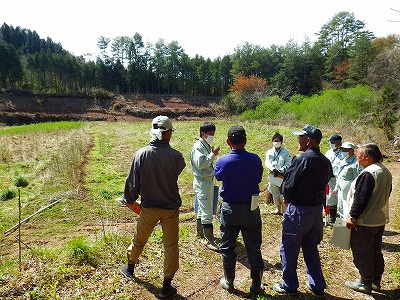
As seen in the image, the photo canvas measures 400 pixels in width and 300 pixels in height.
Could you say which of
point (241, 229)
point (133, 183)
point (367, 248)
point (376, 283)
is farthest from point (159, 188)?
point (376, 283)

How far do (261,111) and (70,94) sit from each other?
31507mm

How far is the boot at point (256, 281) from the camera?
3.45 metres

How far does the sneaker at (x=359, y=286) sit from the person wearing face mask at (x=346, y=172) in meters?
1.70

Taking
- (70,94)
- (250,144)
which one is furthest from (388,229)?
(70,94)

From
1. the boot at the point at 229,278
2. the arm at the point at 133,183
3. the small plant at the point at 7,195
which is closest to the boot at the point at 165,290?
the boot at the point at 229,278

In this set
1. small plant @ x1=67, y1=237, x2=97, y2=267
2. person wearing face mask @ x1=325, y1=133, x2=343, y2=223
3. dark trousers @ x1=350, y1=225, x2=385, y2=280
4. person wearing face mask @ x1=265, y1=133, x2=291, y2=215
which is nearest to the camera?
dark trousers @ x1=350, y1=225, x2=385, y2=280

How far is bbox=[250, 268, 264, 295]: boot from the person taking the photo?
345cm

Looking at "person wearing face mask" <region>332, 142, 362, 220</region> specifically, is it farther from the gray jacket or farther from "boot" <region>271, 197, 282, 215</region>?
the gray jacket

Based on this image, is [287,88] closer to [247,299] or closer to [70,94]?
[70,94]

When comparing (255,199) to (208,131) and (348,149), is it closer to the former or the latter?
(208,131)


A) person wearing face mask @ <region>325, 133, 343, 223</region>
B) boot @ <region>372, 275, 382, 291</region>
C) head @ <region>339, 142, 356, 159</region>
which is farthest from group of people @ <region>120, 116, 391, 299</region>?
person wearing face mask @ <region>325, 133, 343, 223</region>

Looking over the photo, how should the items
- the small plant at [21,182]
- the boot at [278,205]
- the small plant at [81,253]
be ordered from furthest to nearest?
1. the small plant at [21,182]
2. the boot at [278,205]
3. the small plant at [81,253]

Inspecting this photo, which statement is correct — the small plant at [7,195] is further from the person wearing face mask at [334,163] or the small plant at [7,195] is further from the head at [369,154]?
the head at [369,154]

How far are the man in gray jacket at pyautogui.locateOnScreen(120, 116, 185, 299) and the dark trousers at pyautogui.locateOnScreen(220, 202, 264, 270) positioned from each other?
0.58m
